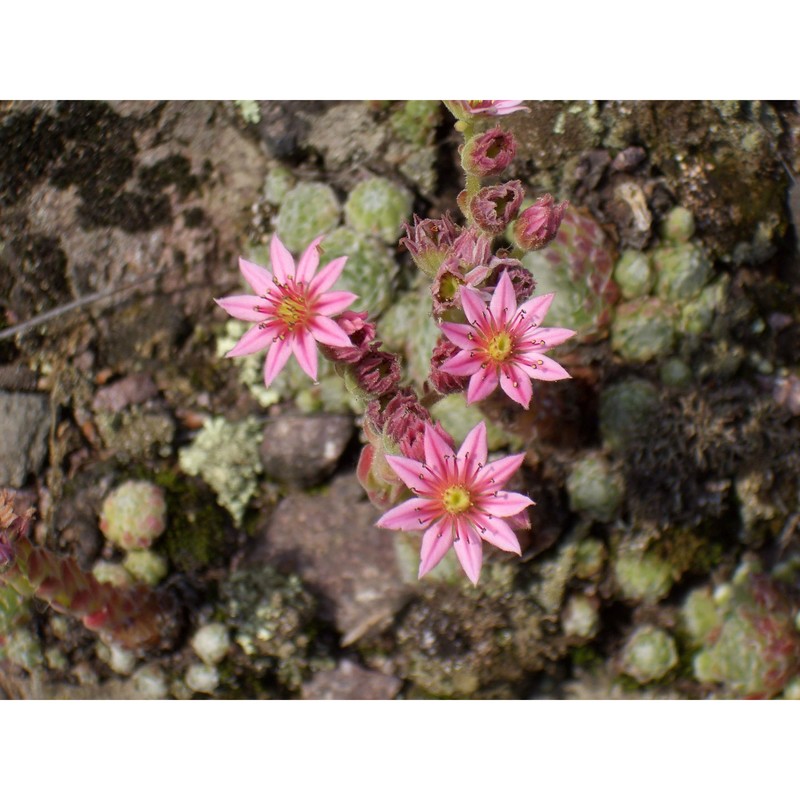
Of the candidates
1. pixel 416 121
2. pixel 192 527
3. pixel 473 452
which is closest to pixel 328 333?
pixel 473 452

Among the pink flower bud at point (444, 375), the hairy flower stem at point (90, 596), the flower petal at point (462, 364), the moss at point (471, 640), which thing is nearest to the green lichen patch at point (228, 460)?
the hairy flower stem at point (90, 596)

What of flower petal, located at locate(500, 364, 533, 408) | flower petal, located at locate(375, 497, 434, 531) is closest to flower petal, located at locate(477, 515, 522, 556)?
flower petal, located at locate(375, 497, 434, 531)

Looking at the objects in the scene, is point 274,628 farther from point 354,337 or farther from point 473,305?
point 473,305

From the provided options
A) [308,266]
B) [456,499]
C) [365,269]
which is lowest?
[456,499]

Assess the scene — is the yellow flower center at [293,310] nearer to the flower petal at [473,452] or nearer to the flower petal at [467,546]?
the flower petal at [473,452]

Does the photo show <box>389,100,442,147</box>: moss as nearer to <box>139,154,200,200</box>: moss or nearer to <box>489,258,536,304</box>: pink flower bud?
<box>139,154,200,200</box>: moss
